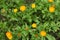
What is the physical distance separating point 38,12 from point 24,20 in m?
0.23

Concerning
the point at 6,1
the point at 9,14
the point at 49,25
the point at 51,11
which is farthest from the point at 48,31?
the point at 6,1

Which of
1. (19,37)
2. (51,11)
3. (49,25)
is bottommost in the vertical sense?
(19,37)

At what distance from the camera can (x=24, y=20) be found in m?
Result: 2.79

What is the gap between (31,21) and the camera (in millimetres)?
2717

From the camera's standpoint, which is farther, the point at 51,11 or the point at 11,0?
the point at 11,0

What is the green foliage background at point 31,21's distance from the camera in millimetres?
2627

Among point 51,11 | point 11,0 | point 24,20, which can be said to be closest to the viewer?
point 51,11

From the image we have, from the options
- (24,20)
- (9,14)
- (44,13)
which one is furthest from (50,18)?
(9,14)

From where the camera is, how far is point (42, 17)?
2.78 metres

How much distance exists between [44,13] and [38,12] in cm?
17

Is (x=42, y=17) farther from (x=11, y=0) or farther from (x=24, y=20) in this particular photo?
(x=11, y=0)

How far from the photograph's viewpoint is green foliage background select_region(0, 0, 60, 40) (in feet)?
8.62

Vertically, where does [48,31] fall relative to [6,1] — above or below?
below

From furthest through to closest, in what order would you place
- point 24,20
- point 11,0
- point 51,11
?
point 11,0, point 24,20, point 51,11
